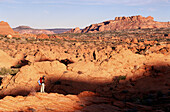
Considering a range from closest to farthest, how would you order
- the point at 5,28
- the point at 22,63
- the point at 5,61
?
the point at 5,61 → the point at 22,63 → the point at 5,28

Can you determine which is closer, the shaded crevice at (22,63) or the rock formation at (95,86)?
the rock formation at (95,86)

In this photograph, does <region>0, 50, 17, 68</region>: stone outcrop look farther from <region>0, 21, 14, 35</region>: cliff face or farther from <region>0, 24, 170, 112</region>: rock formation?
<region>0, 21, 14, 35</region>: cliff face

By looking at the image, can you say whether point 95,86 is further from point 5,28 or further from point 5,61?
point 5,28

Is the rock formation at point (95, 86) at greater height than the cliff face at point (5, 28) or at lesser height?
lesser

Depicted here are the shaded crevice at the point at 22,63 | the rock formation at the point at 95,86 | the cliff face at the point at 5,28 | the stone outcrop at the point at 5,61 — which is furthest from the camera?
the cliff face at the point at 5,28

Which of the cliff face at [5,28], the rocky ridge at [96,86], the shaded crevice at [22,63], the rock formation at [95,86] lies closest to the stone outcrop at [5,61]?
the shaded crevice at [22,63]

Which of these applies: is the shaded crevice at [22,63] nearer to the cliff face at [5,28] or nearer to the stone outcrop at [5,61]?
the stone outcrop at [5,61]

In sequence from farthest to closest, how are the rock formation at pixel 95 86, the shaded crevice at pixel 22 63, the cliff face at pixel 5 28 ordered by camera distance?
the cliff face at pixel 5 28, the shaded crevice at pixel 22 63, the rock formation at pixel 95 86

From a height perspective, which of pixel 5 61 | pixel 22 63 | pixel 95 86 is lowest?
pixel 95 86

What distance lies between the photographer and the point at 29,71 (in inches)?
625

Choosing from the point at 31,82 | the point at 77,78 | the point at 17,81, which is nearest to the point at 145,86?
the point at 77,78

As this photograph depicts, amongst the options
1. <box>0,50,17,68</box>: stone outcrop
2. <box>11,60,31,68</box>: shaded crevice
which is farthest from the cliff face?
<box>0,50,17,68</box>: stone outcrop

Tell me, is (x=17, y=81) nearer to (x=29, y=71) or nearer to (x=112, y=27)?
(x=29, y=71)

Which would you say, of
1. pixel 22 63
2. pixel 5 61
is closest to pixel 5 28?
pixel 22 63
